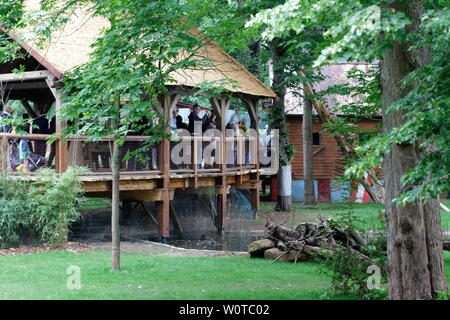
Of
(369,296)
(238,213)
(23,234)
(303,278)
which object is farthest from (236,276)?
(238,213)

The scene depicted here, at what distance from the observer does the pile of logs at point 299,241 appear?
12.9 meters

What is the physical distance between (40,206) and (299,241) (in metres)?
5.82

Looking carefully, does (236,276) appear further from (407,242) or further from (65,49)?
(65,49)

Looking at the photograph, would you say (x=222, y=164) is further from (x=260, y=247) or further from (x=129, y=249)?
(x=260, y=247)

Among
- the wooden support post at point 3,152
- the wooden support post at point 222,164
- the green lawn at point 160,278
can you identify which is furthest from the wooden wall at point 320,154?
the wooden support post at point 3,152

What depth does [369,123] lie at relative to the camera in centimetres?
3194

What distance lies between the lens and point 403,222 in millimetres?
8461

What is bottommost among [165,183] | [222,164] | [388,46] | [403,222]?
[403,222]

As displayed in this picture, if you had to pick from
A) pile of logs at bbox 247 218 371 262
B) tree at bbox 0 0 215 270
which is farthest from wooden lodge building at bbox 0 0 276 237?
pile of logs at bbox 247 218 371 262

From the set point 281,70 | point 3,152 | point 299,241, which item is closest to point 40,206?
point 3,152

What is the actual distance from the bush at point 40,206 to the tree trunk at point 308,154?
14.1 m

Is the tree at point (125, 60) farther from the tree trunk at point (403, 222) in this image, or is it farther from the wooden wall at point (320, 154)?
the wooden wall at point (320, 154)

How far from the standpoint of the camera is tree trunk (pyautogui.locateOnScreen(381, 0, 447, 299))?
8.36 metres
